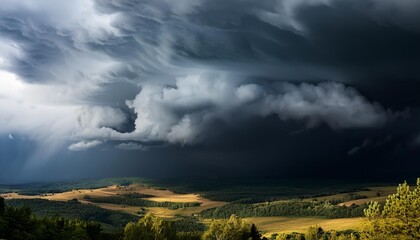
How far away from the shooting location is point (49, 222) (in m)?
132

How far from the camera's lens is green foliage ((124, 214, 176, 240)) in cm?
15200

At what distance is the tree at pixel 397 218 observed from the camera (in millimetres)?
52688

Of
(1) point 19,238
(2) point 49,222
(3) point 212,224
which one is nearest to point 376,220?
(1) point 19,238

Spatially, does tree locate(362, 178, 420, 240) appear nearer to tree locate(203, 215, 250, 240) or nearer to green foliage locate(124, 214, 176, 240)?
green foliage locate(124, 214, 176, 240)

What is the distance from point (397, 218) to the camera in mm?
53938

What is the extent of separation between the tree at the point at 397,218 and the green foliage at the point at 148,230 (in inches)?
4280

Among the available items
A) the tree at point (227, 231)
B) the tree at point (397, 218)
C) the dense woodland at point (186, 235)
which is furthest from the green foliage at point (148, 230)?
the tree at point (397, 218)

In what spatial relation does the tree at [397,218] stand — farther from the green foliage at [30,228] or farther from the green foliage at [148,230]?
the green foliage at [148,230]

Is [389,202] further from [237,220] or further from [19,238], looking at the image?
[237,220]

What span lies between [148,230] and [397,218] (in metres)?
114

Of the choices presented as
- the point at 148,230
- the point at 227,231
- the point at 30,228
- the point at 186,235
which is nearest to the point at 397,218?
the point at 30,228

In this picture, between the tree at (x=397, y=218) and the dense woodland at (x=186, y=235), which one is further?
the dense woodland at (x=186, y=235)

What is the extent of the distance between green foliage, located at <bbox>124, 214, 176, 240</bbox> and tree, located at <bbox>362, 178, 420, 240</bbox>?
108710mm

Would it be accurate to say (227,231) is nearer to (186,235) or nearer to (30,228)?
(186,235)
